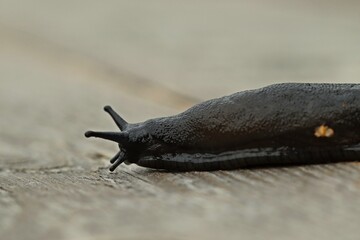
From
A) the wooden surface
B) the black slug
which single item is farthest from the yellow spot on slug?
the wooden surface

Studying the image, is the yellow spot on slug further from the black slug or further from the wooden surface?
the wooden surface

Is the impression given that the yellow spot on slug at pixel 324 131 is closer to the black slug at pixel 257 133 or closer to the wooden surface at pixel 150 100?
the black slug at pixel 257 133

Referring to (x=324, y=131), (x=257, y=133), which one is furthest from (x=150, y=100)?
(x=324, y=131)

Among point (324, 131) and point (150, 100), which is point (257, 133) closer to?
point (324, 131)

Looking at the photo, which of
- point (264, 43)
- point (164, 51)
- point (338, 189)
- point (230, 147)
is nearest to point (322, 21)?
point (264, 43)

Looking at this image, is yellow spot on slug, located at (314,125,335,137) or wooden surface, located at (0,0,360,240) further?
yellow spot on slug, located at (314,125,335,137)
